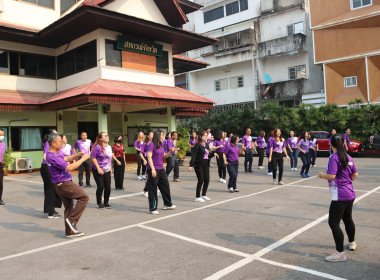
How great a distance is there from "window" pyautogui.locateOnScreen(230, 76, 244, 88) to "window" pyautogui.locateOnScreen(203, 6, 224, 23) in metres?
6.65

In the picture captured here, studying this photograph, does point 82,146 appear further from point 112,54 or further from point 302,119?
point 302,119

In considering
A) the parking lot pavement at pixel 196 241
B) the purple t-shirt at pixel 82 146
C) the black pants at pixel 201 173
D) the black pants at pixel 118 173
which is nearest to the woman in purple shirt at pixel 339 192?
the parking lot pavement at pixel 196 241

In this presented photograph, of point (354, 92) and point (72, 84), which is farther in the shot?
point (354, 92)

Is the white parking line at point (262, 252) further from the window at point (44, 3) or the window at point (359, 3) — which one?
the window at point (359, 3)

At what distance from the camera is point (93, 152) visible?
25.5 feet

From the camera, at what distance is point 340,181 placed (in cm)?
443

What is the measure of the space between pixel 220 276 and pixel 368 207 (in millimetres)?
4871

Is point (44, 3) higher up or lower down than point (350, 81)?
higher up

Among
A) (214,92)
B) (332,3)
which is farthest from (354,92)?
(214,92)

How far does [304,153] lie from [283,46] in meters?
20.3

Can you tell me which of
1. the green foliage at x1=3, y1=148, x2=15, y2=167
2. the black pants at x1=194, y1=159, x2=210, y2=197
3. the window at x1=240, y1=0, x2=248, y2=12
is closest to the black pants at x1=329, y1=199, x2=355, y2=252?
the black pants at x1=194, y1=159, x2=210, y2=197

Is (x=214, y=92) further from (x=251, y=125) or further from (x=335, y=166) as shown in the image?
(x=335, y=166)

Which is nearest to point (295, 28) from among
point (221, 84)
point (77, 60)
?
point (221, 84)

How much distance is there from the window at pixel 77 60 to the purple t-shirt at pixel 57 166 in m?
10.9
